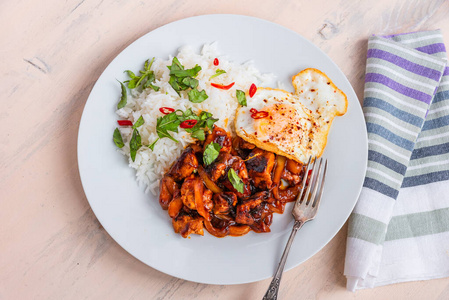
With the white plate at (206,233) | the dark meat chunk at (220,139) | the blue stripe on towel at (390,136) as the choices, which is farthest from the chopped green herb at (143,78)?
the blue stripe on towel at (390,136)

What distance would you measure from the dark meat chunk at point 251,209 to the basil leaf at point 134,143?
4.14 feet

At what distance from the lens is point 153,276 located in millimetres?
4500

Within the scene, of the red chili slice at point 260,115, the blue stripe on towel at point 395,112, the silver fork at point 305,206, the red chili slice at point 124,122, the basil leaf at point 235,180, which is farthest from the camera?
the blue stripe on towel at point 395,112

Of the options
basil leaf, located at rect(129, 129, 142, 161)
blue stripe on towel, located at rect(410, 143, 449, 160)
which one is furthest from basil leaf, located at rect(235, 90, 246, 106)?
blue stripe on towel, located at rect(410, 143, 449, 160)

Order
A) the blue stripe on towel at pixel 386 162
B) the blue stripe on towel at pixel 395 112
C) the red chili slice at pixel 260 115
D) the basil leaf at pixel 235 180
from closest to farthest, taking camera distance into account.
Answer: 1. the basil leaf at pixel 235 180
2. the red chili slice at pixel 260 115
3. the blue stripe on towel at pixel 386 162
4. the blue stripe on towel at pixel 395 112

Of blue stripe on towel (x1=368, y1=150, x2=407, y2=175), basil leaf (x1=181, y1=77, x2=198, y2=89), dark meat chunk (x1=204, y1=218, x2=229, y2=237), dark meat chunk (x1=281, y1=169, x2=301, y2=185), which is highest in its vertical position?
basil leaf (x1=181, y1=77, x2=198, y2=89)

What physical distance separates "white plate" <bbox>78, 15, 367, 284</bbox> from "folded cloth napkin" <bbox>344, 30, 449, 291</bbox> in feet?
1.29

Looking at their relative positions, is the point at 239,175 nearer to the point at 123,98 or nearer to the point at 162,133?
the point at 162,133

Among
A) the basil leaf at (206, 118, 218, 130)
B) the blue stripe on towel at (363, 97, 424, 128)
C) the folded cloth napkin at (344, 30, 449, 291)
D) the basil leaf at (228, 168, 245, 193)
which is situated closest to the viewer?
the basil leaf at (228, 168, 245, 193)

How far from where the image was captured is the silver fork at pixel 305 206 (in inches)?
163

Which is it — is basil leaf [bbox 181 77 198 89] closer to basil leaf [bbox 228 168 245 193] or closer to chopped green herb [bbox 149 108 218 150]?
chopped green herb [bbox 149 108 218 150]

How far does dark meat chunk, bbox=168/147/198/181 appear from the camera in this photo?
412cm

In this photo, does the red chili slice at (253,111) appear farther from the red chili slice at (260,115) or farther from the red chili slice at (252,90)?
the red chili slice at (252,90)

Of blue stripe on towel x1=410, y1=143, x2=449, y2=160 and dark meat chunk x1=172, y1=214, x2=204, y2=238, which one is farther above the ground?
blue stripe on towel x1=410, y1=143, x2=449, y2=160
